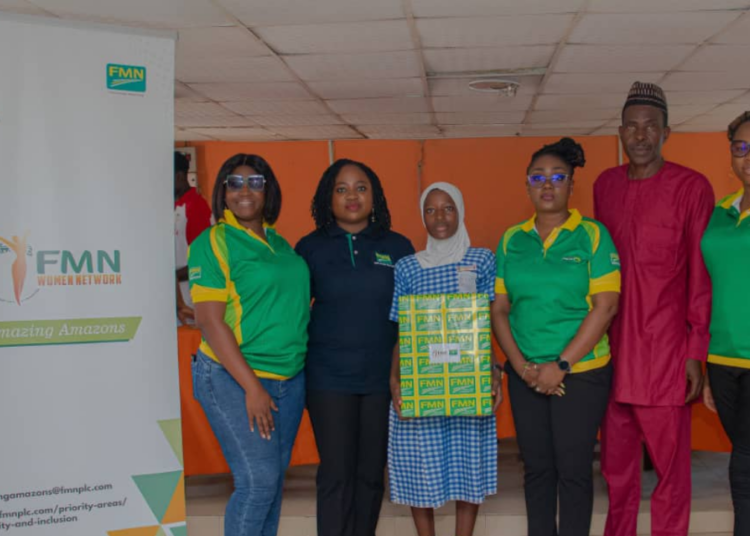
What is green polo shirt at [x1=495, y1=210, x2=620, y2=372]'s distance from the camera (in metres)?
2.60

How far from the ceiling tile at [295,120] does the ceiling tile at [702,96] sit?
2.74 meters

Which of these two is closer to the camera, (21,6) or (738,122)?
(738,122)

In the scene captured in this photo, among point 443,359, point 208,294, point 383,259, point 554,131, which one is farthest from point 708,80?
point 208,294

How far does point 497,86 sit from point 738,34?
1.65 meters

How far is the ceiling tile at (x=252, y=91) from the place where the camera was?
468 cm

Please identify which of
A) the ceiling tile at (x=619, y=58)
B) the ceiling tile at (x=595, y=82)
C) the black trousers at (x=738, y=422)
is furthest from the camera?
the ceiling tile at (x=595, y=82)

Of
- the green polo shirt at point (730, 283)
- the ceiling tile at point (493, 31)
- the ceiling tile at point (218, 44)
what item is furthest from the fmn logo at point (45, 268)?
the green polo shirt at point (730, 283)

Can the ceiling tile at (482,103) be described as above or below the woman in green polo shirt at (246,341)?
above

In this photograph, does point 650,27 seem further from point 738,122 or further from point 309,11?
point 309,11

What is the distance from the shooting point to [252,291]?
243 centimetres

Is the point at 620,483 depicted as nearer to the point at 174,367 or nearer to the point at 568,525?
the point at 568,525

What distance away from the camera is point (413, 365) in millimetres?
2611

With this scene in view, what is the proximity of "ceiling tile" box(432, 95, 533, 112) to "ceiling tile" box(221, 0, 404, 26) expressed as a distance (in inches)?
88.4

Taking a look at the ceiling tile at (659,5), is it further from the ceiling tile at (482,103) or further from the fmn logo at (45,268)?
the fmn logo at (45,268)
